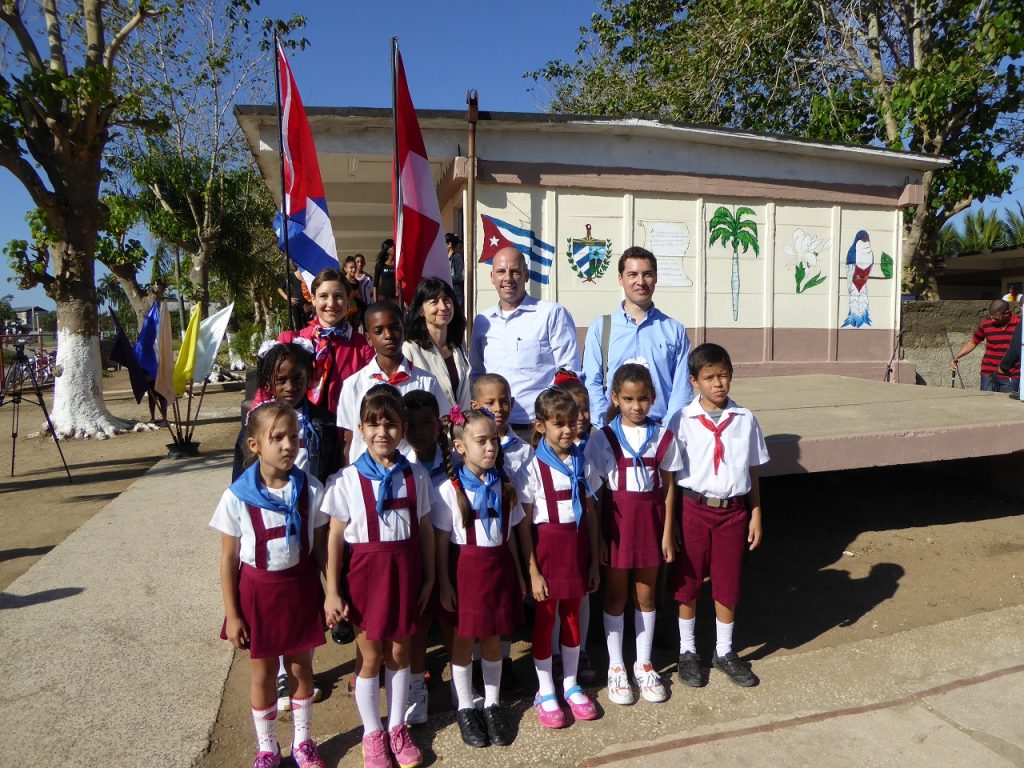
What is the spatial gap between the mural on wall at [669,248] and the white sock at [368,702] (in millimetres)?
6001

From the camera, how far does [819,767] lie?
258 centimetres

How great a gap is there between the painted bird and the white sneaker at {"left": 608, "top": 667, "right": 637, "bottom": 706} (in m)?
6.88

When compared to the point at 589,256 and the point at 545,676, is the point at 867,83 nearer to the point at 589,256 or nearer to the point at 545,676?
the point at 589,256

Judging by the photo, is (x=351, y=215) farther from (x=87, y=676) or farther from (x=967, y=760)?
(x=967, y=760)

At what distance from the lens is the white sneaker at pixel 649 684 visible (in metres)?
3.06

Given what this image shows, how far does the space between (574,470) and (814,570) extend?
8.88ft

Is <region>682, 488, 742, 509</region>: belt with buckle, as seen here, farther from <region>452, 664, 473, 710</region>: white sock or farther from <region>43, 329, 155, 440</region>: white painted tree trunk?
<region>43, 329, 155, 440</region>: white painted tree trunk

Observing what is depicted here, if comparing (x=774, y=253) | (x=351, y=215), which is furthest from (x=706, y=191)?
(x=351, y=215)

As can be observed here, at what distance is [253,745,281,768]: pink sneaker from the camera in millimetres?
2562

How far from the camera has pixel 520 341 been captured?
11.3 feet

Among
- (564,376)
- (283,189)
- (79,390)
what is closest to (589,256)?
(283,189)

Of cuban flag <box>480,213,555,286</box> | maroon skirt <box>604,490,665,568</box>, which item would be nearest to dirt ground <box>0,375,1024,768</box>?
maroon skirt <box>604,490,665,568</box>

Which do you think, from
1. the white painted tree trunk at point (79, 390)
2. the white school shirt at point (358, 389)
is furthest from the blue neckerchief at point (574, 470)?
the white painted tree trunk at point (79, 390)

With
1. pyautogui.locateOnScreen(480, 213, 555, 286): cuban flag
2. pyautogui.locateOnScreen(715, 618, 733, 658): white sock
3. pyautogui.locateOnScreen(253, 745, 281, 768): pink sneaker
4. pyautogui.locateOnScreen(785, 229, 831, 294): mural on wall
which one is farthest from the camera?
pyautogui.locateOnScreen(785, 229, 831, 294): mural on wall
